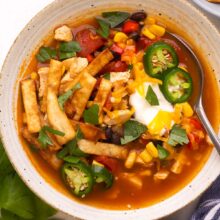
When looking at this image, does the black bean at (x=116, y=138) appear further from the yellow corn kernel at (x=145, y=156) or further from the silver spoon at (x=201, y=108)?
the silver spoon at (x=201, y=108)

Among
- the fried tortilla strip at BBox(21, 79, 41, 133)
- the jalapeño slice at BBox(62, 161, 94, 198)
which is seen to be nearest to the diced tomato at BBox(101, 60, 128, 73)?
the fried tortilla strip at BBox(21, 79, 41, 133)

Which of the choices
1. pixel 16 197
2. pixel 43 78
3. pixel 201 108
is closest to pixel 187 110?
pixel 201 108

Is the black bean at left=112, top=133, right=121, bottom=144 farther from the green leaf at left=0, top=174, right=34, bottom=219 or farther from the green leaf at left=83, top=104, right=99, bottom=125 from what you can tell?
the green leaf at left=0, top=174, right=34, bottom=219

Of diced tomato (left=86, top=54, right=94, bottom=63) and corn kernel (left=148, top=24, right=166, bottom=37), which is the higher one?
corn kernel (left=148, top=24, right=166, bottom=37)

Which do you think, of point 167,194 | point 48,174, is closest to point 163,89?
point 167,194

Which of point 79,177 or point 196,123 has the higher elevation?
point 196,123

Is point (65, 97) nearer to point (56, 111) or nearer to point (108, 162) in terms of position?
point (56, 111)
